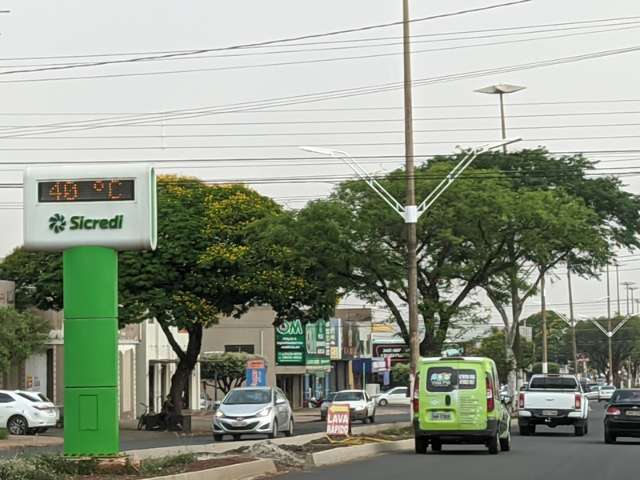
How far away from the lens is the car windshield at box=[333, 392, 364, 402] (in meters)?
56.0

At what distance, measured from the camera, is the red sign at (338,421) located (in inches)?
1205

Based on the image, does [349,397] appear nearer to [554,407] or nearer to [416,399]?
[554,407]

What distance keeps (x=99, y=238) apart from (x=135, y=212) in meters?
0.68

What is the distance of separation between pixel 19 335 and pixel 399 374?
65.0 meters

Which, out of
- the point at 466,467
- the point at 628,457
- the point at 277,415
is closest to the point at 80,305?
the point at 466,467

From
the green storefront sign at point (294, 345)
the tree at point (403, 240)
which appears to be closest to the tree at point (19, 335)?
the tree at point (403, 240)

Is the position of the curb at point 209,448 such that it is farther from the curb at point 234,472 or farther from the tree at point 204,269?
the tree at point 204,269

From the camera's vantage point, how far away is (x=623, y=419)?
3400cm

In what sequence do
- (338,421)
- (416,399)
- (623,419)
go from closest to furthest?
1. (416,399)
2. (338,421)
3. (623,419)

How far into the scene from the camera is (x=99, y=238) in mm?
19172

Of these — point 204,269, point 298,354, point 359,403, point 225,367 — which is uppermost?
point 204,269

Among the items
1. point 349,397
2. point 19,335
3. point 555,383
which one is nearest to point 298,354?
point 349,397

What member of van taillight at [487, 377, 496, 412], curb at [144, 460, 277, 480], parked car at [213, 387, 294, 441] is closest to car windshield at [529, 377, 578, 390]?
parked car at [213, 387, 294, 441]

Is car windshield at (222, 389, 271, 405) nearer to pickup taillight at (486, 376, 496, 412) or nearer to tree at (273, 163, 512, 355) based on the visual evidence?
tree at (273, 163, 512, 355)
